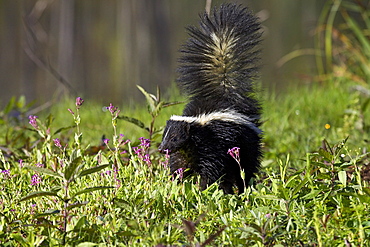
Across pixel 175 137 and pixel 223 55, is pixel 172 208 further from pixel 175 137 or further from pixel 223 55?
pixel 223 55

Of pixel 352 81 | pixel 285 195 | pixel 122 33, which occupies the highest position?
pixel 122 33

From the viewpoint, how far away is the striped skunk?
377cm

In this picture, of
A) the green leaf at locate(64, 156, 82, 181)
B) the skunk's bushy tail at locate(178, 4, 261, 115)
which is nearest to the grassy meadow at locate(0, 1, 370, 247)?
the green leaf at locate(64, 156, 82, 181)

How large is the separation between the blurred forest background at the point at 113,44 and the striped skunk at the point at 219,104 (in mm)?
3977

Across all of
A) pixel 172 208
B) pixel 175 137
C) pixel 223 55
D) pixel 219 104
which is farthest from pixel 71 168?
pixel 223 55

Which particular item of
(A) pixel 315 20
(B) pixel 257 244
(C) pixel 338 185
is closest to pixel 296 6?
(A) pixel 315 20

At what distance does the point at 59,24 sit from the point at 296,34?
12.7ft

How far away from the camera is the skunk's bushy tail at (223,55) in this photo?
4066 mm

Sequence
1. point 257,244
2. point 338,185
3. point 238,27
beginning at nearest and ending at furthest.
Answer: point 257,244 → point 338,185 → point 238,27

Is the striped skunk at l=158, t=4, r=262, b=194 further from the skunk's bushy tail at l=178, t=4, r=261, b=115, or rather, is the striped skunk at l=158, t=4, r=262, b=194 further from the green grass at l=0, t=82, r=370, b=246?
the green grass at l=0, t=82, r=370, b=246

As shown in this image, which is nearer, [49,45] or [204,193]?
[204,193]

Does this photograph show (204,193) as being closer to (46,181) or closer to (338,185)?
(338,185)

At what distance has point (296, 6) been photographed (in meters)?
8.91

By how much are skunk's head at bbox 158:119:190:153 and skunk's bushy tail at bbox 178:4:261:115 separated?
38 centimetres
